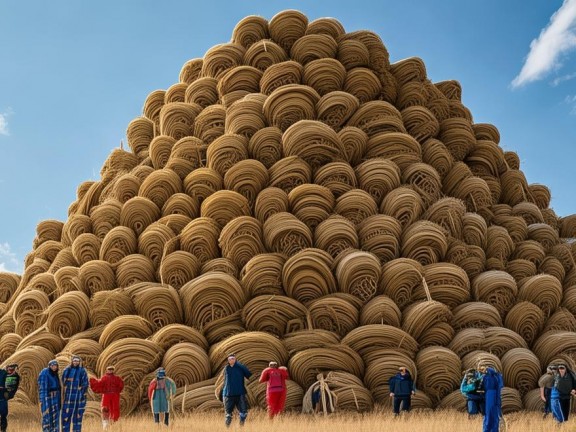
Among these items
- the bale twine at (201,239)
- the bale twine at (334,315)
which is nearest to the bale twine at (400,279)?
the bale twine at (334,315)

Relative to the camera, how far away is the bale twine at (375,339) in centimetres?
1319

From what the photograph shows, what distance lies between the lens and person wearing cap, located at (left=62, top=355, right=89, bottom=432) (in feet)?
29.3

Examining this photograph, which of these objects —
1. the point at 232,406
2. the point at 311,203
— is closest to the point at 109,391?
the point at 232,406

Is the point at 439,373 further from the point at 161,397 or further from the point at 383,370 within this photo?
the point at 161,397

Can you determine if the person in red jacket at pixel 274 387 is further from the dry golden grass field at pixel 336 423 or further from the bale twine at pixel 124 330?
the bale twine at pixel 124 330

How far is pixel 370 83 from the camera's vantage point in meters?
18.8

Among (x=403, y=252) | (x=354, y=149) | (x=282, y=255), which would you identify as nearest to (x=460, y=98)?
(x=354, y=149)

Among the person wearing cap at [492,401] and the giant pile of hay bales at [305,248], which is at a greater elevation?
the giant pile of hay bales at [305,248]

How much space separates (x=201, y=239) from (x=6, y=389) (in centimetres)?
580

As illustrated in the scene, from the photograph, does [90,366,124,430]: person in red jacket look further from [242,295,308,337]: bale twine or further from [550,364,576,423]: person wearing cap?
[550,364,576,423]: person wearing cap

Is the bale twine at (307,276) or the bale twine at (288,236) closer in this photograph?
the bale twine at (307,276)

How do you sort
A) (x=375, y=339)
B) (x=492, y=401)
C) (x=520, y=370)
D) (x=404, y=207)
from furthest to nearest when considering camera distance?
(x=404, y=207) < (x=520, y=370) < (x=375, y=339) < (x=492, y=401)

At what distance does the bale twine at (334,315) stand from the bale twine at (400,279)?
41.5 inches

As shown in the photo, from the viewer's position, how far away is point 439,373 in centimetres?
1306
